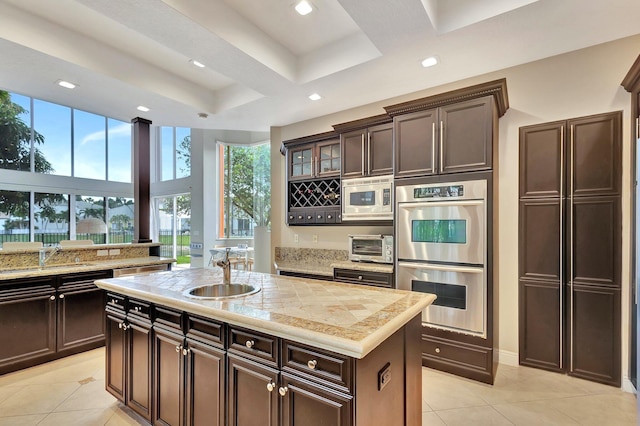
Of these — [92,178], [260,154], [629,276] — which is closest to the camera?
[629,276]

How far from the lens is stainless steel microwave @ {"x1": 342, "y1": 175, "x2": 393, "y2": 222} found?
3.39 meters

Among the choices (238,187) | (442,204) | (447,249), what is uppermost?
(238,187)

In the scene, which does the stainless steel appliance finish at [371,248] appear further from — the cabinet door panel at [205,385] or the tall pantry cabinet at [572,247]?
the cabinet door panel at [205,385]

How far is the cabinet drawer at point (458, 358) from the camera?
2596 millimetres

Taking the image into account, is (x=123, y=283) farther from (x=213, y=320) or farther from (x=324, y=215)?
(x=324, y=215)

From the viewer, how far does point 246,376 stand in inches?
59.4

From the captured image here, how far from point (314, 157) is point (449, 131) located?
1833 millimetres

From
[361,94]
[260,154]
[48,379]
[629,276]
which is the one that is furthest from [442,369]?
[260,154]

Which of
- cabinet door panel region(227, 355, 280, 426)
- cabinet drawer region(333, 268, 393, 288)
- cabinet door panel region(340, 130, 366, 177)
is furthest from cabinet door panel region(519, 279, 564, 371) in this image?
cabinet door panel region(227, 355, 280, 426)

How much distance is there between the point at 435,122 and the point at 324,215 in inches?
69.9

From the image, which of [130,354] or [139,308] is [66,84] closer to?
[139,308]

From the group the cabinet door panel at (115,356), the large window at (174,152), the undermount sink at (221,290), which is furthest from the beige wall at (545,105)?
the large window at (174,152)

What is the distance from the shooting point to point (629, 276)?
98.3 inches

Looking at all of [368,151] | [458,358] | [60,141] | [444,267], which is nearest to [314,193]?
[368,151]
